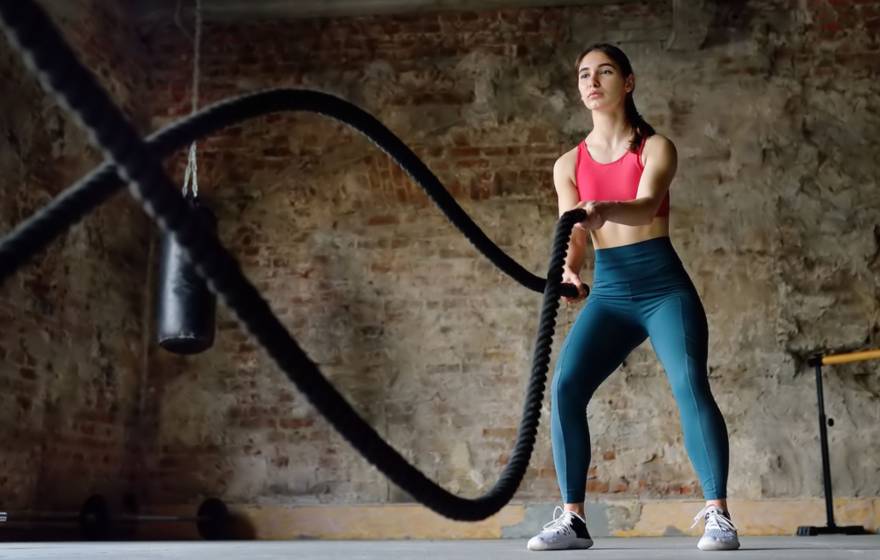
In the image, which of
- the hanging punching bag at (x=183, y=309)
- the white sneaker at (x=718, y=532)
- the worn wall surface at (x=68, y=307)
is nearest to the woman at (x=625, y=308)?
the white sneaker at (x=718, y=532)

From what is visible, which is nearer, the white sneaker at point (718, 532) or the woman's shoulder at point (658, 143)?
the white sneaker at point (718, 532)

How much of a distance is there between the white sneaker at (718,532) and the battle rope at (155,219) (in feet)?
3.55

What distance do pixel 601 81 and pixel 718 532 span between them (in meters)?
1.36

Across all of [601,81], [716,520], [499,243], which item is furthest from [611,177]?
[499,243]

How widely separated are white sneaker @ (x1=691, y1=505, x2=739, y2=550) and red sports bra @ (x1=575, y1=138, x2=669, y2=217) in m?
0.88

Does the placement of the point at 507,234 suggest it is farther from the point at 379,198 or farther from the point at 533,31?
the point at 533,31

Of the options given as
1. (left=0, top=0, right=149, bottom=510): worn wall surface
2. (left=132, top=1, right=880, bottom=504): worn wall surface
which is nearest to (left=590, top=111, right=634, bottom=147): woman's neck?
(left=132, top=1, right=880, bottom=504): worn wall surface

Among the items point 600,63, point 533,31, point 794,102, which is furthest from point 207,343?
point 794,102

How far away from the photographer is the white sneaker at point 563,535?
2754 millimetres

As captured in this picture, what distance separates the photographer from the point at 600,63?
9.52 feet

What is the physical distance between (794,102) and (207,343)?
11.9 ft

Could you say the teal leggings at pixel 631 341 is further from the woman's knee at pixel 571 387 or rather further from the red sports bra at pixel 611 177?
the red sports bra at pixel 611 177

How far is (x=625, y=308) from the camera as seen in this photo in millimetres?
2797

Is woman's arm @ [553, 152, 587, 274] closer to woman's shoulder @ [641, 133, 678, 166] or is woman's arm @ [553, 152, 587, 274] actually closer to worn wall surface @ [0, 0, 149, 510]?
woman's shoulder @ [641, 133, 678, 166]
